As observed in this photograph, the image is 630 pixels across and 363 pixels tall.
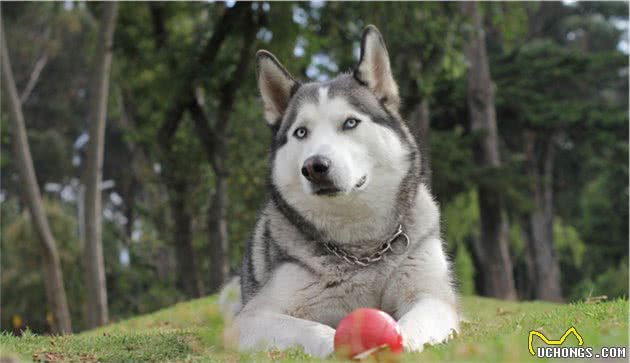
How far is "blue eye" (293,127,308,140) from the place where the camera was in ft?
16.9

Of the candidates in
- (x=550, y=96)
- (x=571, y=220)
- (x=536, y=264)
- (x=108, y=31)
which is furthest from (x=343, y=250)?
(x=571, y=220)

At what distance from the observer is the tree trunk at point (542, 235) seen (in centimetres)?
2528

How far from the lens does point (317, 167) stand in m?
4.71

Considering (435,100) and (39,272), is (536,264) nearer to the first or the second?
(435,100)

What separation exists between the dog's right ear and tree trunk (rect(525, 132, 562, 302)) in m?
20.3

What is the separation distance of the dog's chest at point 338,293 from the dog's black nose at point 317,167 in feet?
2.47

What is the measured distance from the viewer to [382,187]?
5.24m

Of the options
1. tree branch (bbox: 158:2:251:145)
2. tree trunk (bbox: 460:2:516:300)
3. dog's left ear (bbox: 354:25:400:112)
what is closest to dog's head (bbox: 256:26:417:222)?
dog's left ear (bbox: 354:25:400:112)

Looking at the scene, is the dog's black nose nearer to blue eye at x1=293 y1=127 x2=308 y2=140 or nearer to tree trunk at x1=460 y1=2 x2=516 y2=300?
blue eye at x1=293 y1=127 x2=308 y2=140

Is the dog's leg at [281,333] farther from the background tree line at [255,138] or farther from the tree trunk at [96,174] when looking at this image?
the tree trunk at [96,174]

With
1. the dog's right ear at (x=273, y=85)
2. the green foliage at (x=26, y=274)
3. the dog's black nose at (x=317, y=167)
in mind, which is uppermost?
the dog's right ear at (x=273, y=85)

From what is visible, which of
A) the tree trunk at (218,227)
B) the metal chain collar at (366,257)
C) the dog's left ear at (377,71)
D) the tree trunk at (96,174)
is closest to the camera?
the metal chain collar at (366,257)

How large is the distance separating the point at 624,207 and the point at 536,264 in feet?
14.3


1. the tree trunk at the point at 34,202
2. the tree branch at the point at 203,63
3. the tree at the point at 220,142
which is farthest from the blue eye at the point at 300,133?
the tree branch at the point at 203,63
